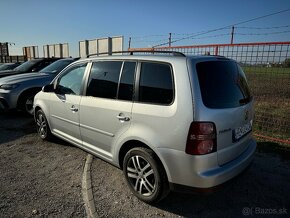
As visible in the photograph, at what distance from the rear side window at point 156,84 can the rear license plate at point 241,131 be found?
2.80 ft

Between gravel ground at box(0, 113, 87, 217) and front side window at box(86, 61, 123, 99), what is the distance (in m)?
1.31

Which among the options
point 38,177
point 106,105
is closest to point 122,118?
point 106,105

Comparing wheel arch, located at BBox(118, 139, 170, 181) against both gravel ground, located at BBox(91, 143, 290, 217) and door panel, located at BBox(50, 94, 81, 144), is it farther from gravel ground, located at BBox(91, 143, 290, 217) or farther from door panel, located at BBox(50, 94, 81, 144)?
door panel, located at BBox(50, 94, 81, 144)

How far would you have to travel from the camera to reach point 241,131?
306 cm

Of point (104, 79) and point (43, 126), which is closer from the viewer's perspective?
point (104, 79)

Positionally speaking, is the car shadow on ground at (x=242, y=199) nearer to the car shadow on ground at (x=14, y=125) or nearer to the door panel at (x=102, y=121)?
the door panel at (x=102, y=121)

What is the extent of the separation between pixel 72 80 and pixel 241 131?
110 inches

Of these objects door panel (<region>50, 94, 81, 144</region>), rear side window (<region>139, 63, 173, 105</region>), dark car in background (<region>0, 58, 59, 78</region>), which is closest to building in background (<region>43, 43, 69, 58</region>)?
dark car in background (<region>0, 58, 59, 78</region>)

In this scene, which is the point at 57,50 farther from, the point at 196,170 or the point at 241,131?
the point at 196,170

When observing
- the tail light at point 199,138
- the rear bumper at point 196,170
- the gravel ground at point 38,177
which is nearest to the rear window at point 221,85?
the tail light at point 199,138

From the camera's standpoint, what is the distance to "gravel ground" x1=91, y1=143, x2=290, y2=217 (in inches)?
118

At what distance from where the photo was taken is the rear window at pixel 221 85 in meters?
2.68

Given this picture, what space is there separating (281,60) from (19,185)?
210 inches

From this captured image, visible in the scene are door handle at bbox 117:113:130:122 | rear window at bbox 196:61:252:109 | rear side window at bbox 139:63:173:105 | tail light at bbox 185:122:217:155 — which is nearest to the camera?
tail light at bbox 185:122:217:155
